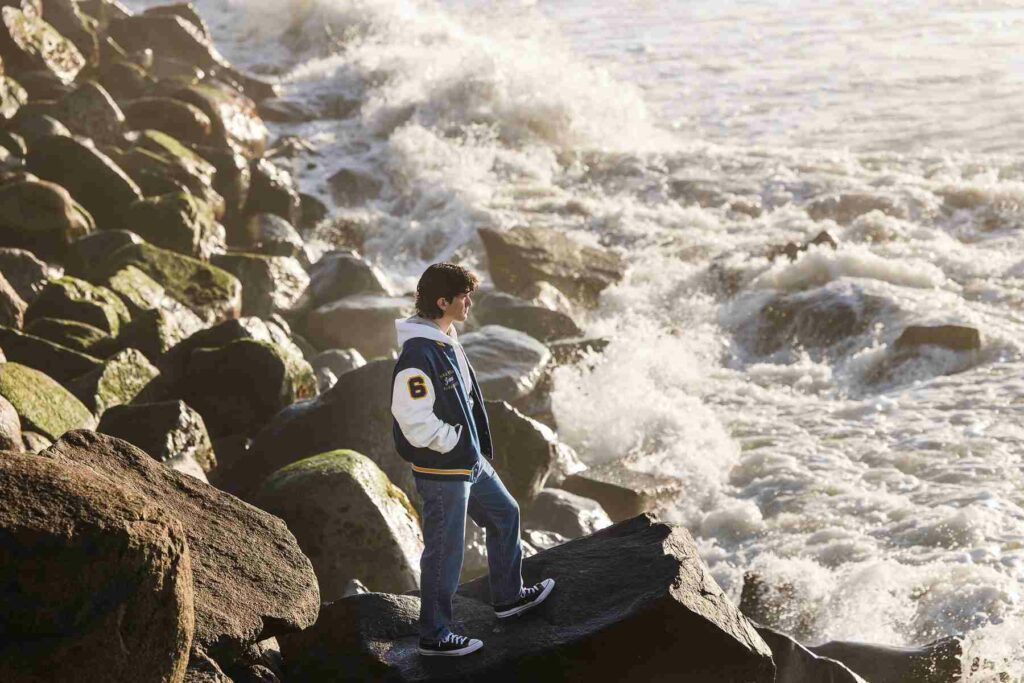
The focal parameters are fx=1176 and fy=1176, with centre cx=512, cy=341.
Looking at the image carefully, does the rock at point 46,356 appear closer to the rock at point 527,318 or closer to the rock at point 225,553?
the rock at point 225,553

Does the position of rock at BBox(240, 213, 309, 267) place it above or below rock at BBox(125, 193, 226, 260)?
below

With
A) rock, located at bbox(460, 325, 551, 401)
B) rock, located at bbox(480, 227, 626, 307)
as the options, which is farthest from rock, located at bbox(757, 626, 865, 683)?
rock, located at bbox(480, 227, 626, 307)

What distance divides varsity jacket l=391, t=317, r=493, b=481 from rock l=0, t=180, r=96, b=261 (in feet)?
29.0

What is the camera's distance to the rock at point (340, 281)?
13.1m

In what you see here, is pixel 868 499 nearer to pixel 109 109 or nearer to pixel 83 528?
pixel 83 528

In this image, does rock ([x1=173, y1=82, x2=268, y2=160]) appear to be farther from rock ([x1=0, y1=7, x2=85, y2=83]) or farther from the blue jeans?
the blue jeans

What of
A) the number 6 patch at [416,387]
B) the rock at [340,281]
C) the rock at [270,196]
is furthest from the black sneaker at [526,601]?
the rock at [270,196]

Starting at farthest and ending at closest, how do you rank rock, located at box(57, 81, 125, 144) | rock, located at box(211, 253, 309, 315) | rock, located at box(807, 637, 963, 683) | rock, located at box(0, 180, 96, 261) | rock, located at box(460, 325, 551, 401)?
rock, located at box(57, 81, 125, 144)
rock, located at box(211, 253, 309, 315)
rock, located at box(0, 180, 96, 261)
rock, located at box(460, 325, 551, 401)
rock, located at box(807, 637, 963, 683)

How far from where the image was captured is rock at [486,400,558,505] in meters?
8.70

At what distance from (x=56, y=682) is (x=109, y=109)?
14.3 m

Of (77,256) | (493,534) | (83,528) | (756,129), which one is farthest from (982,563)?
(756,129)

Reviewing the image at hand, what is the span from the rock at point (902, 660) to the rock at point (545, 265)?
8.04 meters

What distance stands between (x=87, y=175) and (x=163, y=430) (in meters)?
7.03

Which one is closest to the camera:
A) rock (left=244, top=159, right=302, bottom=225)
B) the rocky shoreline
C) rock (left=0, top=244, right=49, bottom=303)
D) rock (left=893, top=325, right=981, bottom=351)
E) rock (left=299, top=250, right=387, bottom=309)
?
the rocky shoreline
